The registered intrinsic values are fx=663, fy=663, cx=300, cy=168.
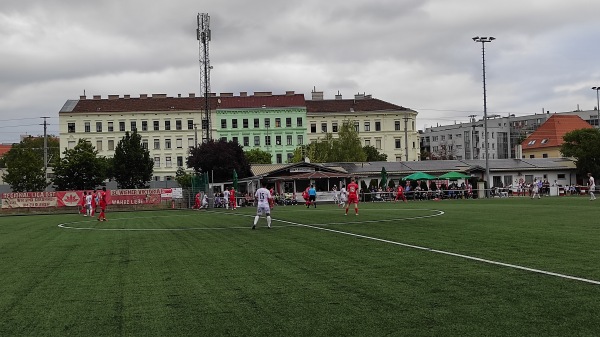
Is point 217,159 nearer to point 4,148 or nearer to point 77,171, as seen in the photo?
point 77,171

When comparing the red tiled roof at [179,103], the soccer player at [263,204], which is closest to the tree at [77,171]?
the red tiled roof at [179,103]

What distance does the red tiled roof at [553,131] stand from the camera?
117m

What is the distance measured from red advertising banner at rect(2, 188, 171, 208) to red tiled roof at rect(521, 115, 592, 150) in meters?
78.0

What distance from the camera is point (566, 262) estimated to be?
38.6ft

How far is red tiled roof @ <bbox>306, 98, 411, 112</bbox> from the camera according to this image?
120 metres

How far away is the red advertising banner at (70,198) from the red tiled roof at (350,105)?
6012 centimetres

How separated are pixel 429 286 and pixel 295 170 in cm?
5844

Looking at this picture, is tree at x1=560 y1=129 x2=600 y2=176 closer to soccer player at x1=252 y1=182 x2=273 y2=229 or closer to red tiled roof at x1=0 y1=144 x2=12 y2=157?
soccer player at x1=252 y1=182 x2=273 y2=229

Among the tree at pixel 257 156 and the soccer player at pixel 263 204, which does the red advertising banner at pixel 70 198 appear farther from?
the tree at pixel 257 156

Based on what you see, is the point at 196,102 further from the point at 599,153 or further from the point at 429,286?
the point at 429,286

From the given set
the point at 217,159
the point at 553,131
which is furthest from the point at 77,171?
the point at 553,131

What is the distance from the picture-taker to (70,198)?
6216 cm

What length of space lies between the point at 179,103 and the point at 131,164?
34.8 m

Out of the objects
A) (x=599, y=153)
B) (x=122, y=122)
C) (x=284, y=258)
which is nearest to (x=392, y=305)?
(x=284, y=258)
